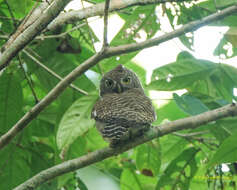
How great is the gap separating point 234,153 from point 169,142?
145cm

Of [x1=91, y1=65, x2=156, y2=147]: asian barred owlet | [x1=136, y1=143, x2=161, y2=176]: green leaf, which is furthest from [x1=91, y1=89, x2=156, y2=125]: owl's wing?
[x1=136, y1=143, x2=161, y2=176]: green leaf

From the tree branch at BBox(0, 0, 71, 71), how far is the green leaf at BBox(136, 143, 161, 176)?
5.81ft

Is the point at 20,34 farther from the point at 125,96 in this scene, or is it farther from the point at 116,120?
the point at 125,96

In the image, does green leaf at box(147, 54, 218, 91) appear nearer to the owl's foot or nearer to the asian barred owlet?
the asian barred owlet

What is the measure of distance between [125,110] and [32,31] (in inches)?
37.2

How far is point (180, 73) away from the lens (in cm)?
325

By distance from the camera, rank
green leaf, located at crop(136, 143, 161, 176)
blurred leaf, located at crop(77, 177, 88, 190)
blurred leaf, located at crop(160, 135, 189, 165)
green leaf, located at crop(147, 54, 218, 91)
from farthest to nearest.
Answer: blurred leaf, located at crop(160, 135, 189, 165)
green leaf, located at crop(136, 143, 161, 176)
blurred leaf, located at crop(77, 177, 88, 190)
green leaf, located at crop(147, 54, 218, 91)

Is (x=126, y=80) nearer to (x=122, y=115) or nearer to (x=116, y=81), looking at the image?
(x=116, y=81)

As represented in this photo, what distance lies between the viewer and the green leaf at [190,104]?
2.91 meters

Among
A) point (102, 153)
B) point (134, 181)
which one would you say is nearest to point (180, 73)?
point (102, 153)

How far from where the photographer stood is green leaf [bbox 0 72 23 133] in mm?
3396

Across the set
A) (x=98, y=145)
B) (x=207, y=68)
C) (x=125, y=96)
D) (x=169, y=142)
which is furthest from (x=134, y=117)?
(x=98, y=145)

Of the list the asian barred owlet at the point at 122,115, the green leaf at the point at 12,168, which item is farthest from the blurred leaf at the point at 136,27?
the green leaf at the point at 12,168

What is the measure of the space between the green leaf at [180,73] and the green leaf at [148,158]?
66cm
